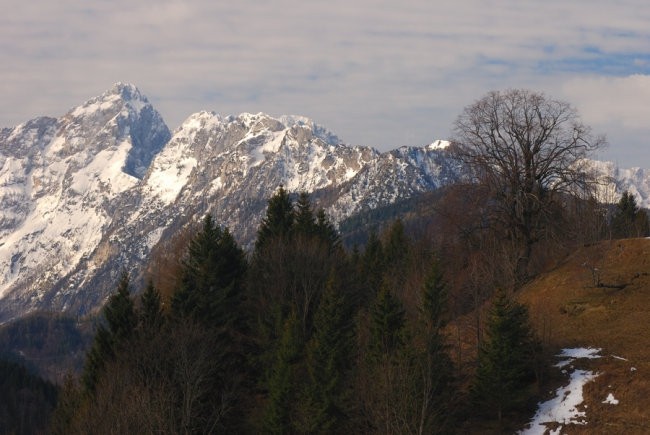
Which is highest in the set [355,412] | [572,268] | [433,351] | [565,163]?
[565,163]

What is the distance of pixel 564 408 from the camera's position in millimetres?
34344

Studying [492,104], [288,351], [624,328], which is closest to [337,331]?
[288,351]

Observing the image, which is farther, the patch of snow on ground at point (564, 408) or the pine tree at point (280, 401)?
the pine tree at point (280, 401)

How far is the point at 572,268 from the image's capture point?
49812 millimetres

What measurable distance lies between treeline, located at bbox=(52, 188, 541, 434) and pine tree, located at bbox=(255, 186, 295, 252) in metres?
1.58

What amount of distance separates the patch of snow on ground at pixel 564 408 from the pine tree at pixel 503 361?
1.26 m

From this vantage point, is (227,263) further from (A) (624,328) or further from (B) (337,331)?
(A) (624,328)

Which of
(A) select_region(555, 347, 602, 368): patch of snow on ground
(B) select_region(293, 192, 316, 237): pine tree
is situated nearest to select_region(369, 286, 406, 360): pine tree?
(A) select_region(555, 347, 602, 368): patch of snow on ground

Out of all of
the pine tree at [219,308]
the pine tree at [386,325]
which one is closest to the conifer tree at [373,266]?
the pine tree at [219,308]

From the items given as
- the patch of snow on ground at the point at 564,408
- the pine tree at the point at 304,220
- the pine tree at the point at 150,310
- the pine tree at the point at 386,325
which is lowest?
the patch of snow on ground at the point at 564,408

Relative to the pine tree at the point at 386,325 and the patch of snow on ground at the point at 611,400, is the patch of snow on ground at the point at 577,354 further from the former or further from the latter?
the pine tree at the point at 386,325

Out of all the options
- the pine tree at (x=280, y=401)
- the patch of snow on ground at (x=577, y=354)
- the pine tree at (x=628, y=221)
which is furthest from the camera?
the pine tree at (x=628, y=221)

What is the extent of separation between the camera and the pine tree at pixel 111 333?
5044 centimetres

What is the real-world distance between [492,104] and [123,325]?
31.9 m
